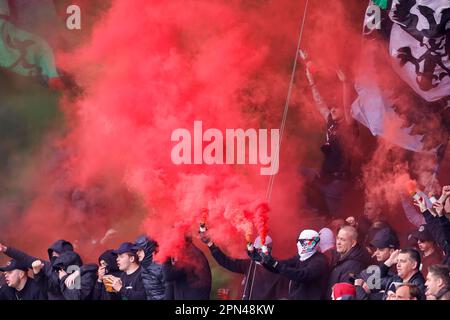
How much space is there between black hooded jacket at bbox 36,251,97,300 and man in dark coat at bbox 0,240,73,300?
4cm

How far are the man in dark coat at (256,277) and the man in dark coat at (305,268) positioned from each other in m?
0.11

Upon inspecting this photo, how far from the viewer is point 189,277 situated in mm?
7191

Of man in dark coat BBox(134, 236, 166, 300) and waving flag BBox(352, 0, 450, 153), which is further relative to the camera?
waving flag BBox(352, 0, 450, 153)

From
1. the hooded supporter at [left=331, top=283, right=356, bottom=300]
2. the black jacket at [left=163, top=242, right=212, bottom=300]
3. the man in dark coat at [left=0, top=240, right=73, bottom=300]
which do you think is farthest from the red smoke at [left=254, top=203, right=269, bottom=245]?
the man in dark coat at [left=0, top=240, right=73, bottom=300]

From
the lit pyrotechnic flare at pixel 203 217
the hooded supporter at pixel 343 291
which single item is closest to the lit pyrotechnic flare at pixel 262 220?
the lit pyrotechnic flare at pixel 203 217

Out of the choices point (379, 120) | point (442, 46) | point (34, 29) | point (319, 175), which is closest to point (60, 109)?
point (34, 29)

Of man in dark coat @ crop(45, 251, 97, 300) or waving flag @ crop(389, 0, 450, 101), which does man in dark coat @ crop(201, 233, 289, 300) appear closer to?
man in dark coat @ crop(45, 251, 97, 300)

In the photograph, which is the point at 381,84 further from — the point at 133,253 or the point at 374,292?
the point at 133,253

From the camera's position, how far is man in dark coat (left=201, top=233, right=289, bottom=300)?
7176 mm

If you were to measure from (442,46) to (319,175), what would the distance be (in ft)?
5.07

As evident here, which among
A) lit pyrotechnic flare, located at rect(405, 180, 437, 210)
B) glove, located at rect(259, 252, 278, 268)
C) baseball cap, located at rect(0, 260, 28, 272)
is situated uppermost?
lit pyrotechnic flare, located at rect(405, 180, 437, 210)

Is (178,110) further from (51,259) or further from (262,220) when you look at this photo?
(51,259)

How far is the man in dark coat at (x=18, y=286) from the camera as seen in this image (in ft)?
23.6

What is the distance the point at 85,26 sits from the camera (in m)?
7.35
